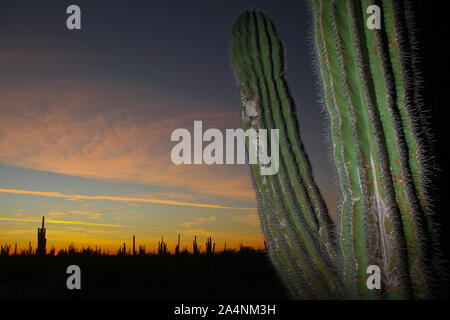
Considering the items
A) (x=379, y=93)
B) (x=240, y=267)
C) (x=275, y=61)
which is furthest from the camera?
(x=240, y=267)

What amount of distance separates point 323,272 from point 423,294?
3.48ft

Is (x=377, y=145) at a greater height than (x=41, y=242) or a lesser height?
greater

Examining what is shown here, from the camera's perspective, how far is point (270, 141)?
324 centimetres

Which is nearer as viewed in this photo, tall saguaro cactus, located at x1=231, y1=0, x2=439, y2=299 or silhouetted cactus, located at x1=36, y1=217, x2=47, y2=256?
tall saguaro cactus, located at x1=231, y1=0, x2=439, y2=299

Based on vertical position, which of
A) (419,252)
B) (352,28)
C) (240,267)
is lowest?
(240,267)

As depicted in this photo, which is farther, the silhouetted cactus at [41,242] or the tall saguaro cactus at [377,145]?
the silhouetted cactus at [41,242]

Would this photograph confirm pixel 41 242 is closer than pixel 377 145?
No

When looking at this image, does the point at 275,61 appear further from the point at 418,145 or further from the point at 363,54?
the point at 418,145

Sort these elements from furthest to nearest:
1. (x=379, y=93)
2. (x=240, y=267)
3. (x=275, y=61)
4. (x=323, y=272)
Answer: (x=240, y=267) < (x=275, y=61) < (x=323, y=272) < (x=379, y=93)

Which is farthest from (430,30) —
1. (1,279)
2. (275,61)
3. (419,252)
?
(1,279)

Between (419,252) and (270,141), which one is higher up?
(270,141)

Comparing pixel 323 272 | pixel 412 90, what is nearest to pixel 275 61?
pixel 412 90

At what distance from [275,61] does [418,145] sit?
169 cm
